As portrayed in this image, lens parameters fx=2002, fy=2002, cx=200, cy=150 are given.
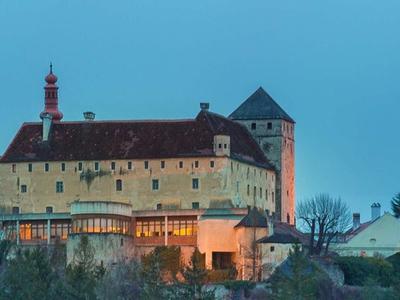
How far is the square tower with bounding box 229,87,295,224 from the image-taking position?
139625 millimetres

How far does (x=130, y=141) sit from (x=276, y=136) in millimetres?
11615

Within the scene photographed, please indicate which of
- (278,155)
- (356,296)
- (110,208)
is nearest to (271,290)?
(356,296)

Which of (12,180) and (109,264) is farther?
(12,180)

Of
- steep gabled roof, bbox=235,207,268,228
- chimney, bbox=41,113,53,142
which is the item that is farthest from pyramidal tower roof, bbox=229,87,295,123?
steep gabled roof, bbox=235,207,268,228

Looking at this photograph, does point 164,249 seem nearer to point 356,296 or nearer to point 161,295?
point 356,296

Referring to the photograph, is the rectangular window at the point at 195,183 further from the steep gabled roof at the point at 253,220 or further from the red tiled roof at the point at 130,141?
the steep gabled roof at the point at 253,220

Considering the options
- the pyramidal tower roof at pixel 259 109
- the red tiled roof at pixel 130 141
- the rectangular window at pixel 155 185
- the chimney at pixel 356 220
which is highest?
the pyramidal tower roof at pixel 259 109

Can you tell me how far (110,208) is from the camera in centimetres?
12750

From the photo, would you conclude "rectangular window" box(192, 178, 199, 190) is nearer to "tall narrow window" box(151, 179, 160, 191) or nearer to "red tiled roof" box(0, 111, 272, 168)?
"red tiled roof" box(0, 111, 272, 168)

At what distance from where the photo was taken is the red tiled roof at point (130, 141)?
13250 centimetres

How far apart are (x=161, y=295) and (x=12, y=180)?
110 feet

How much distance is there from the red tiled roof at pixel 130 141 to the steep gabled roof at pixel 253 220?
6687 mm

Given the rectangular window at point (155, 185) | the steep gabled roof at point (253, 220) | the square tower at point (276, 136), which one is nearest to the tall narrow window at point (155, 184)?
the rectangular window at point (155, 185)

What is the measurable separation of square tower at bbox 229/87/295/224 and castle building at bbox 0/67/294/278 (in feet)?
6.07
